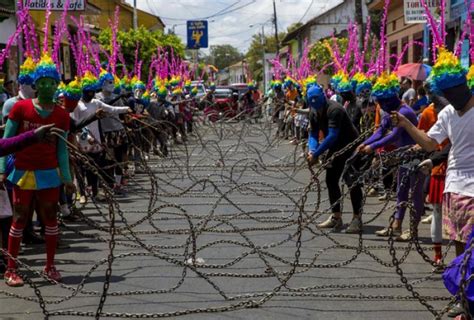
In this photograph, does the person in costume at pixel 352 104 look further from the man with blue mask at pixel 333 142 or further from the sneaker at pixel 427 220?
the sneaker at pixel 427 220

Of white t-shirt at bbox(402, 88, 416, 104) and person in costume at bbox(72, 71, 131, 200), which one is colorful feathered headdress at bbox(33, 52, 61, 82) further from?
white t-shirt at bbox(402, 88, 416, 104)

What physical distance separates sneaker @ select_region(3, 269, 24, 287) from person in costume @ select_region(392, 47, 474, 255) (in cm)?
358

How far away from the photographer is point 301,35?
65.5 meters

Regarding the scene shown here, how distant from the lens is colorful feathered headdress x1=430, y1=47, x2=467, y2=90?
19.1ft

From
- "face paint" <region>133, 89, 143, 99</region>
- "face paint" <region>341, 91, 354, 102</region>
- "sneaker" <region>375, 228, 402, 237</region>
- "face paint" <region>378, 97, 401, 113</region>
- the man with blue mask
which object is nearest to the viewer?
"face paint" <region>378, 97, 401, 113</region>

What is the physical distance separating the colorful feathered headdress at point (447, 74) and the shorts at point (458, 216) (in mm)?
821

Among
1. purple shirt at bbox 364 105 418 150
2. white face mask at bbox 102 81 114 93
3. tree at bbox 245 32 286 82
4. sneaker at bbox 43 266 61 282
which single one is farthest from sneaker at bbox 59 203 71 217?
tree at bbox 245 32 286 82

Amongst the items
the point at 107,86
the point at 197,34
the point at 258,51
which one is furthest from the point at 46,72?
Result: the point at 258,51

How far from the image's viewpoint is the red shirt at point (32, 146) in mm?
7012

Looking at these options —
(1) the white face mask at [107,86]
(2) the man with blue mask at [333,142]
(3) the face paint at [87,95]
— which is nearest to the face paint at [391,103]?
(2) the man with blue mask at [333,142]

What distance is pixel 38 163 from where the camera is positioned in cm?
706

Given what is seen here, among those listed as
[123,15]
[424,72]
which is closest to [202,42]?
[123,15]

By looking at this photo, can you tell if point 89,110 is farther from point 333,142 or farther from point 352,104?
point 352,104

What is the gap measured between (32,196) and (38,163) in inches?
12.6
